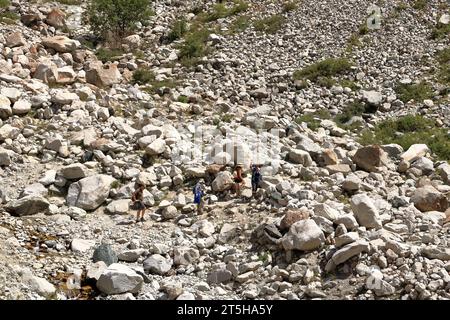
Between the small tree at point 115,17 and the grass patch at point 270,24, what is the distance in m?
5.08

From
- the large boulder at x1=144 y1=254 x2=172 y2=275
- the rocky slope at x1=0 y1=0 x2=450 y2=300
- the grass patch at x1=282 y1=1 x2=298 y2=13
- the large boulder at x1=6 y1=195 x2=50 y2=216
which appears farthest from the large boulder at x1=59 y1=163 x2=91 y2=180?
the grass patch at x1=282 y1=1 x2=298 y2=13

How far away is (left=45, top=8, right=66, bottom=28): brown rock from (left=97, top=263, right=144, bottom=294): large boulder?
16096mm

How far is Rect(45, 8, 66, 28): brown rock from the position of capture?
23406mm

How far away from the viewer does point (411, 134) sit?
17562 millimetres

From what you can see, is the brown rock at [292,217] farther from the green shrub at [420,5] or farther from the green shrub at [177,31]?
the green shrub at [420,5]

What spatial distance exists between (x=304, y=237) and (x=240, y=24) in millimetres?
16040

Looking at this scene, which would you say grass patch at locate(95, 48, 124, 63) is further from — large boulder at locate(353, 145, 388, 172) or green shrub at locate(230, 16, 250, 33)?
large boulder at locate(353, 145, 388, 172)

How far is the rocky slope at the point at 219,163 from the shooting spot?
10.2 meters

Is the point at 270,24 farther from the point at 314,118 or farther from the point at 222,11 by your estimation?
the point at 314,118

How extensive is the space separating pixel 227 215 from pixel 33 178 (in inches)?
188

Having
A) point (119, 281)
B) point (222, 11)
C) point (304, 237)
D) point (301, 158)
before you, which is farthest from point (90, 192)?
point (222, 11)

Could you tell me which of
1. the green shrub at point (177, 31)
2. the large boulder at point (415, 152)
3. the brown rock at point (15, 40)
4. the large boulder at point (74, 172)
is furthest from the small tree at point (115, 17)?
the large boulder at point (415, 152)
